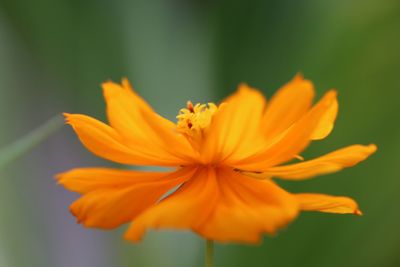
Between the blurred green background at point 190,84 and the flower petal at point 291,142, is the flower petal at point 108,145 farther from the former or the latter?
the blurred green background at point 190,84

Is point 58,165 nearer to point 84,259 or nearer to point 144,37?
point 84,259

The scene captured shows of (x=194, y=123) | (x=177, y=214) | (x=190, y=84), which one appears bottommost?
(x=177, y=214)

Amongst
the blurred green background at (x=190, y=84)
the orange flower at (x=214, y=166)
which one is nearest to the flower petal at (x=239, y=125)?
the orange flower at (x=214, y=166)

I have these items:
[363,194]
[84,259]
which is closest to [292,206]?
[363,194]

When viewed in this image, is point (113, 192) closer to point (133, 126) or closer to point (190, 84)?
point (133, 126)

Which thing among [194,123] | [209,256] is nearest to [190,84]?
[194,123]

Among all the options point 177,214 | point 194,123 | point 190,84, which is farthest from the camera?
point 190,84
